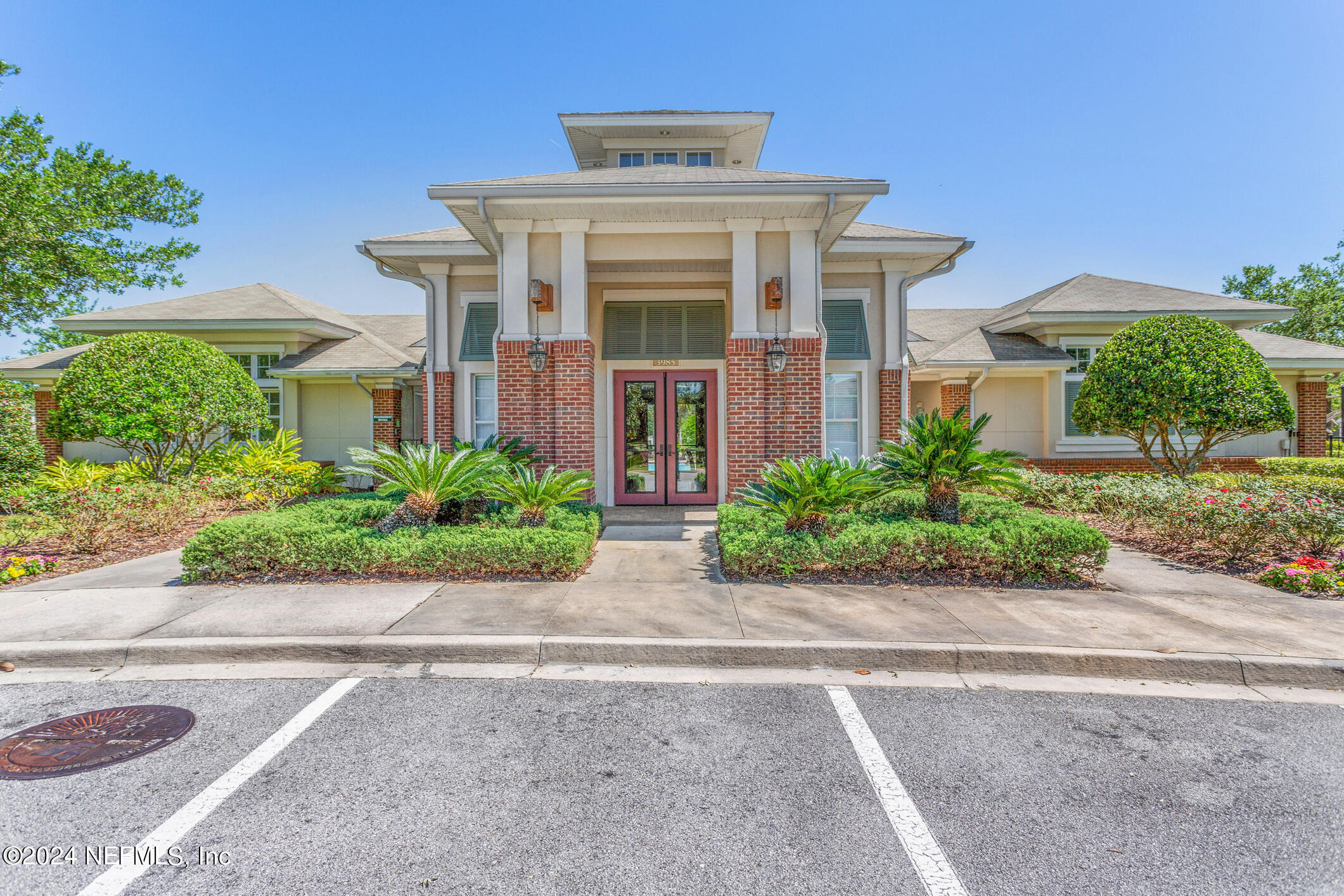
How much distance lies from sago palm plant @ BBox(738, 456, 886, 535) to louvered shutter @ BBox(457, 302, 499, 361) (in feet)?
19.2

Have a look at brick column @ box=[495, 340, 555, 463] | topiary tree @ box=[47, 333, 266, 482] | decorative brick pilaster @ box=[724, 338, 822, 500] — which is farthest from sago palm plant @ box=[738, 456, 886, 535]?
topiary tree @ box=[47, 333, 266, 482]

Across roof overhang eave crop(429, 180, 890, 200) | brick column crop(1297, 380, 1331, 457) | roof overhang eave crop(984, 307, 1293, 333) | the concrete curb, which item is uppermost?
roof overhang eave crop(429, 180, 890, 200)

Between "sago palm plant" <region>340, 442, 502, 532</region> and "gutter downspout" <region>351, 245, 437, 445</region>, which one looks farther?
"gutter downspout" <region>351, 245, 437, 445</region>

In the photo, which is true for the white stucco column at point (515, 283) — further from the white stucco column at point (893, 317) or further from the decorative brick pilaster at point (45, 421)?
the decorative brick pilaster at point (45, 421)

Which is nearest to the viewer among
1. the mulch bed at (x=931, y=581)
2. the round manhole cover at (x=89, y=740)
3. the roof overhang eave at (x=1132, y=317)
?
the round manhole cover at (x=89, y=740)

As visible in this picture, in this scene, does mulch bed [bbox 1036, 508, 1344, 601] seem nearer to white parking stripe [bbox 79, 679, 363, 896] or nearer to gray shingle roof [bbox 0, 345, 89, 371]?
white parking stripe [bbox 79, 679, 363, 896]

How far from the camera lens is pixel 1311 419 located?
1351 centimetres

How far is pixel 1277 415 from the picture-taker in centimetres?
931

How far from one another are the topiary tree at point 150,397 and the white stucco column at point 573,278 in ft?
21.2

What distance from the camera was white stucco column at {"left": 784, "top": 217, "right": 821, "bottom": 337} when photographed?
8.66 m

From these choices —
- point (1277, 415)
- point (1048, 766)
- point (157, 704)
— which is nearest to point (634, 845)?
point (1048, 766)

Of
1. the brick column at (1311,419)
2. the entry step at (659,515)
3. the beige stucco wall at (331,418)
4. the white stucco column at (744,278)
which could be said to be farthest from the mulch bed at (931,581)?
the brick column at (1311,419)

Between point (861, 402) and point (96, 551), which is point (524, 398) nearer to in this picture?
point (96, 551)

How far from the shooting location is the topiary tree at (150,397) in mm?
9523
